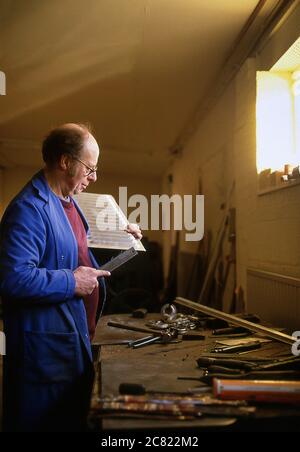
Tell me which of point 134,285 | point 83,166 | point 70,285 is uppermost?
point 83,166

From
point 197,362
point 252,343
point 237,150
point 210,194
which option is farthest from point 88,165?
point 210,194

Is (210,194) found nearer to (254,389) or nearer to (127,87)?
(127,87)

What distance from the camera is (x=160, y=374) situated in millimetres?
1238

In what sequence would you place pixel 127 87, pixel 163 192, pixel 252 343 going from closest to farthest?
pixel 252 343, pixel 127 87, pixel 163 192

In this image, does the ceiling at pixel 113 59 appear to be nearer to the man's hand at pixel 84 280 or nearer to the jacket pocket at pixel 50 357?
the man's hand at pixel 84 280

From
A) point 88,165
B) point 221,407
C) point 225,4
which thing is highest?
point 225,4

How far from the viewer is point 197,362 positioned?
1.32m

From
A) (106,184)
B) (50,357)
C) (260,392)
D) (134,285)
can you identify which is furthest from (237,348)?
(106,184)

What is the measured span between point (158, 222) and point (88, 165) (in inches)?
218

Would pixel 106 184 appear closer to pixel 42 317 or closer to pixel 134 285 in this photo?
pixel 134 285

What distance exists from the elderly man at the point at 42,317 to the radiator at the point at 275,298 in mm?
970

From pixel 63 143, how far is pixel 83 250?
45 centimetres

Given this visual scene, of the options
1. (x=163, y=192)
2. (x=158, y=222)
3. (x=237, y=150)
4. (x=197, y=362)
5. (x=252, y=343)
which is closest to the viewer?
(x=197, y=362)

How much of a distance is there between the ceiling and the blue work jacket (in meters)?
1.47
